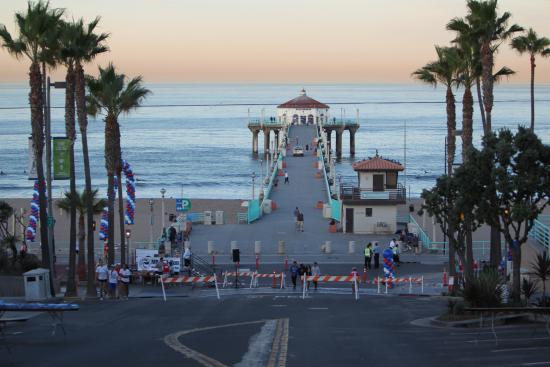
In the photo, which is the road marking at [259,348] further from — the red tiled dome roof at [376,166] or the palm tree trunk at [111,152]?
the red tiled dome roof at [376,166]

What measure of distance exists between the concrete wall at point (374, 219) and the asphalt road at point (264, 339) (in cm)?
2386

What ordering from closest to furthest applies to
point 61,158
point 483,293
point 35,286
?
point 483,293
point 35,286
point 61,158

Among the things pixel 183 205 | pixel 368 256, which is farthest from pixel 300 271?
pixel 183 205

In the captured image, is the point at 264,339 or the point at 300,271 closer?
the point at 264,339

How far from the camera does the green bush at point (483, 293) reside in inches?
832

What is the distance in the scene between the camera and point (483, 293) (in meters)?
21.2

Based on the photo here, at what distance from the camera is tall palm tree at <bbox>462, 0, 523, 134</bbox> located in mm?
33406

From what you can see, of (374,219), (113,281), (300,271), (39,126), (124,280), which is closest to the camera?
(113,281)

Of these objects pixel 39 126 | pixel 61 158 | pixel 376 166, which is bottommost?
pixel 376 166

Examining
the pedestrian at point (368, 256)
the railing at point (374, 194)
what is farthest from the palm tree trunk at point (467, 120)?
the railing at point (374, 194)

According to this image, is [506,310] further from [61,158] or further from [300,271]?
[61,158]

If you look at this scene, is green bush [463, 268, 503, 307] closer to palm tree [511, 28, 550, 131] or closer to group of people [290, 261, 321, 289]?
group of people [290, 261, 321, 289]

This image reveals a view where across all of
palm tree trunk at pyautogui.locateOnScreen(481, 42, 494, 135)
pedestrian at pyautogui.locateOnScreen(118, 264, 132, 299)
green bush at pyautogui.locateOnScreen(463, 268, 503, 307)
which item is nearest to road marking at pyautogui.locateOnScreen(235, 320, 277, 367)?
green bush at pyautogui.locateOnScreen(463, 268, 503, 307)

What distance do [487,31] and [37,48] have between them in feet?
48.2
